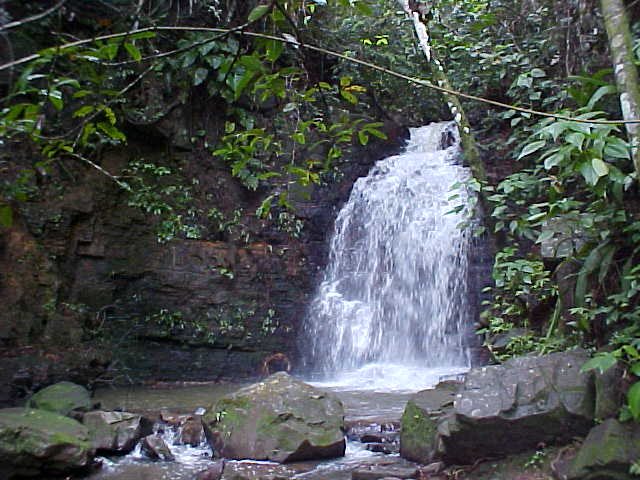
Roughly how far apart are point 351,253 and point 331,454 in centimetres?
529

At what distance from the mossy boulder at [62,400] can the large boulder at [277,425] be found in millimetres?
1321

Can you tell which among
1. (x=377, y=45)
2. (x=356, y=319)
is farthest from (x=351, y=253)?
(x=377, y=45)

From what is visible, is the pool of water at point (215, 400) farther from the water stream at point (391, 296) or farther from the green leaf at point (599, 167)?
the green leaf at point (599, 167)

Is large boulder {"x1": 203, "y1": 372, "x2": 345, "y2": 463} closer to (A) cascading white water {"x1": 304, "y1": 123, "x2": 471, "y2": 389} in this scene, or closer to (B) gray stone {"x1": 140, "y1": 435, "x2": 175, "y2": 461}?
(B) gray stone {"x1": 140, "y1": 435, "x2": 175, "y2": 461}

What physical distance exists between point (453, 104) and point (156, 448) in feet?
15.5

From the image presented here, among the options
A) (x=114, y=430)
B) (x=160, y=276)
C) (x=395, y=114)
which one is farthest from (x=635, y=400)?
(x=395, y=114)

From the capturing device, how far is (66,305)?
774 centimetres

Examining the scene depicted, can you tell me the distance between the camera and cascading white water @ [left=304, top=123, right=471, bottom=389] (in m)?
8.43

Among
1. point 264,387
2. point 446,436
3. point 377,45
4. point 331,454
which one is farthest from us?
point 377,45

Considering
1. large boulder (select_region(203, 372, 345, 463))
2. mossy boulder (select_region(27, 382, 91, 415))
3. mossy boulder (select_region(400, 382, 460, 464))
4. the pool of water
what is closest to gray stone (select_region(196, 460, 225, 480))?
the pool of water

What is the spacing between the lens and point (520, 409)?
3.58 m

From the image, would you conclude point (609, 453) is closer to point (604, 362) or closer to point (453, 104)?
point (604, 362)

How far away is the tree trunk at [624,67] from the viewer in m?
3.07

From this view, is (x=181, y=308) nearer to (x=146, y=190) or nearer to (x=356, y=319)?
(x=146, y=190)
